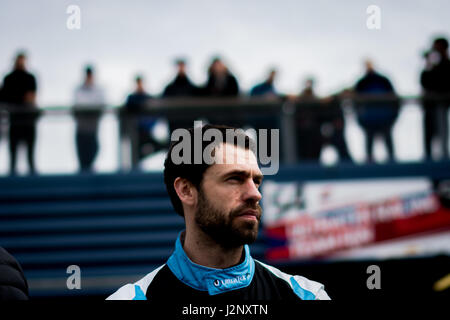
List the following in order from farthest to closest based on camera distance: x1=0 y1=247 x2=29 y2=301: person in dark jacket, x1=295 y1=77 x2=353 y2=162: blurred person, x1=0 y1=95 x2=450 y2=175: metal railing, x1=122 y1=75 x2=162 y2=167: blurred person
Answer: x1=295 y1=77 x2=353 y2=162: blurred person
x1=0 y1=95 x2=450 y2=175: metal railing
x1=122 y1=75 x2=162 y2=167: blurred person
x1=0 y1=247 x2=29 y2=301: person in dark jacket

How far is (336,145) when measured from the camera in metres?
6.15

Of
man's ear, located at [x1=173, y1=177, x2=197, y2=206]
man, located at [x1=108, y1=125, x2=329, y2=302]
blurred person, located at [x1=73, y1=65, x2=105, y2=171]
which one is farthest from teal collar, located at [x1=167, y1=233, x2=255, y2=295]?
blurred person, located at [x1=73, y1=65, x2=105, y2=171]

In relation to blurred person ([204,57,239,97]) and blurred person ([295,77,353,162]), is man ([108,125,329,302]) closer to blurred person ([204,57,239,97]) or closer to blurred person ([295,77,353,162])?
blurred person ([204,57,239,97])

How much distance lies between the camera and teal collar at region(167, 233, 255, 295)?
1.85m

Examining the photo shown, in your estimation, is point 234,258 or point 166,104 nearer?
point 234,258

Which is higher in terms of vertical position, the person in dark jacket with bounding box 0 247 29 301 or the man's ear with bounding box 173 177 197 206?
the man's ear with bounding box 173 177 197 206

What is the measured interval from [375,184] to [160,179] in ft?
9.22

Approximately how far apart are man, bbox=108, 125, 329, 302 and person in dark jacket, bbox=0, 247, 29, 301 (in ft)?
1.26

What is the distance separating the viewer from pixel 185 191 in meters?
2.00

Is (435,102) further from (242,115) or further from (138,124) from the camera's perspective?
(138,124)
